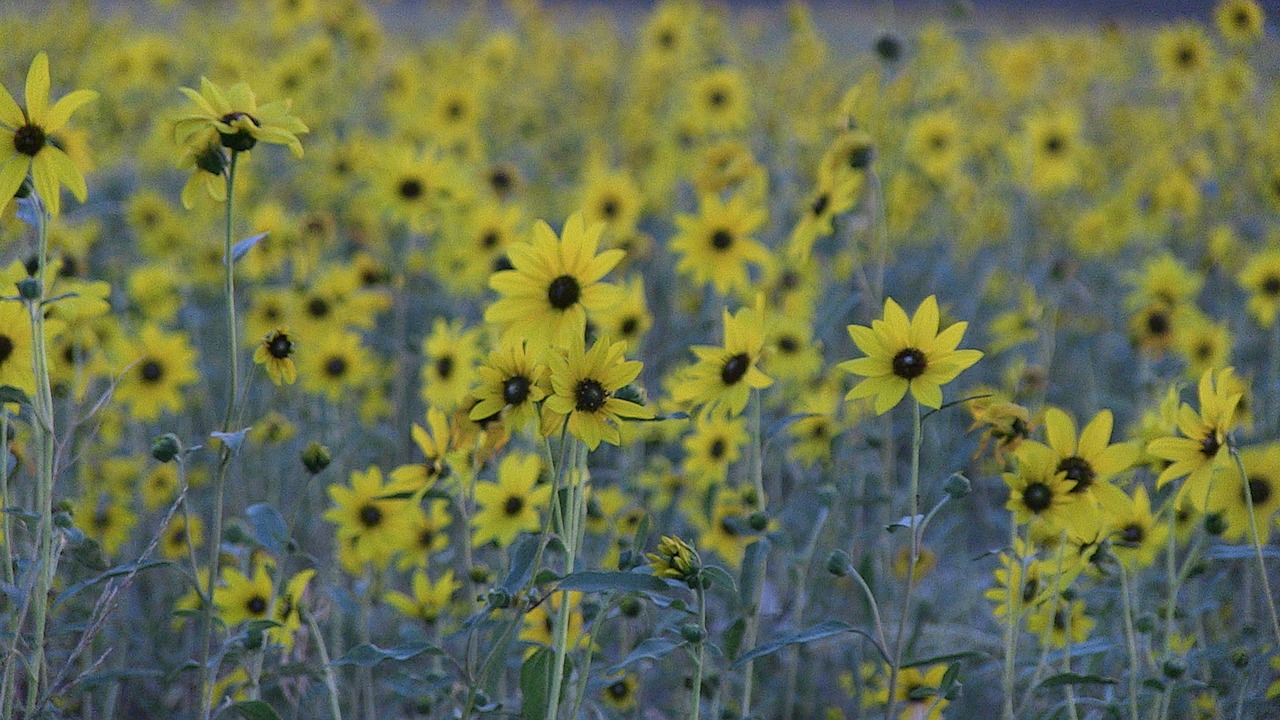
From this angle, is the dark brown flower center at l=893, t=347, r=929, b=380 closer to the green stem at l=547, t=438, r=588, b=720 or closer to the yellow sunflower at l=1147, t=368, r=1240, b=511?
the yellow sunflower at l=1147, t=368, r=1240, b=511

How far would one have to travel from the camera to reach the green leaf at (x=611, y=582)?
145 centimetres

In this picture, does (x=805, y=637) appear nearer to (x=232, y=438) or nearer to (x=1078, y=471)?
(x=1078, y=471)

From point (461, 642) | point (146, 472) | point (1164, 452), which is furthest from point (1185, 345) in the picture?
point (146, 472)

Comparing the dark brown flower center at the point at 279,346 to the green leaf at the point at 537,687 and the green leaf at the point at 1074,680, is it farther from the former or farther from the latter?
the green leaf at the point at 1074,680

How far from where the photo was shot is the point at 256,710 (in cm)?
163

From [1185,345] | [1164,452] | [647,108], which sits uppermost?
[647,108]

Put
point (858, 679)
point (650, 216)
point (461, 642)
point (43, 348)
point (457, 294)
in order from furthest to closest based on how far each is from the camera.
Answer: point (650, 216), point (457, 294), point (461, 642), point (858, 679), point (43, 348)

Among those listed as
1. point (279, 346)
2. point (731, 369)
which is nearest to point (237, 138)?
point (279, 346)

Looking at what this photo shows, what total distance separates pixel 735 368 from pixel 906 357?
1.08ft

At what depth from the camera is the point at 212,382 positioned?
154 inches

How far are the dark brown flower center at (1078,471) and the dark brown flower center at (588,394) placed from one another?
684mm

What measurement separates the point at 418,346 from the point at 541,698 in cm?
173

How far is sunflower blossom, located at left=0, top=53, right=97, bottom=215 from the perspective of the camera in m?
1.56

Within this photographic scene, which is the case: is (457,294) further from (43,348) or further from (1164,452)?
(1164,452)
